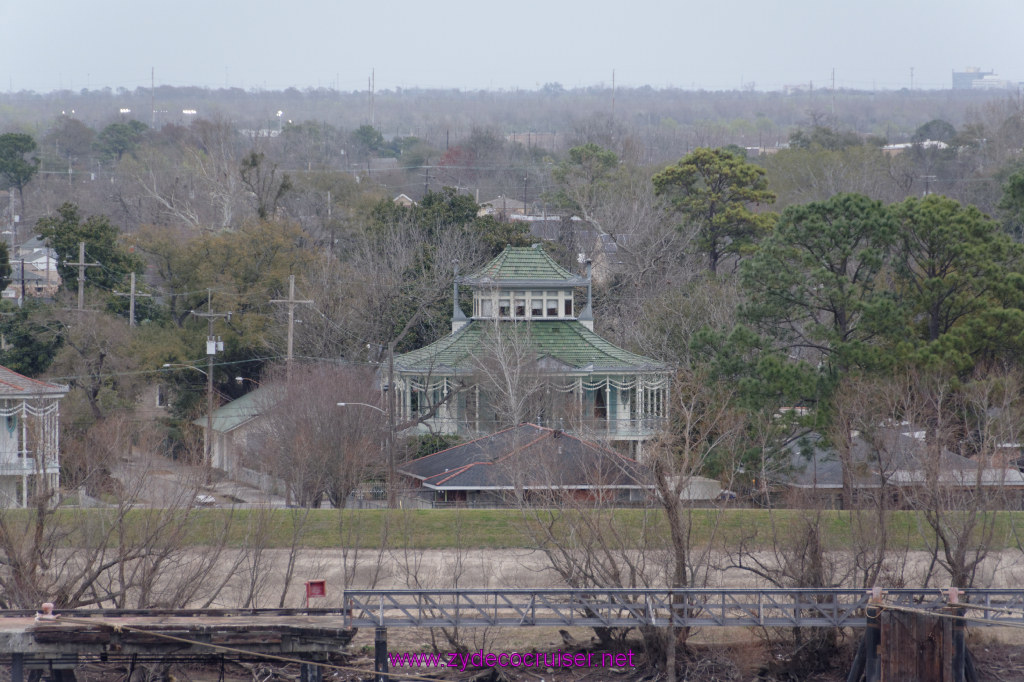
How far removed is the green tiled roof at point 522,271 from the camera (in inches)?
1754

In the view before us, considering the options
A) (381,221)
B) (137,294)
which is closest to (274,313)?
(137,294)

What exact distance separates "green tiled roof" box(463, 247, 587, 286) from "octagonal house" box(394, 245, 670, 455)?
4 cm

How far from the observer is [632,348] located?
159ft

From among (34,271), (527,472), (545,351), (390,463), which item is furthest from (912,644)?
(34,271)

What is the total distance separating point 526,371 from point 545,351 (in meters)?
2.86

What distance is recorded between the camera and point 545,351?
4234 centimetres

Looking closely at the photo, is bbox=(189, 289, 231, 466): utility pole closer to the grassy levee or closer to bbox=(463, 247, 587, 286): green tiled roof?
the grassy levee

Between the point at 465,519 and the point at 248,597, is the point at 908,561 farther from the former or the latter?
the point at 248,597

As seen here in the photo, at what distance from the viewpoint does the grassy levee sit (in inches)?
1019

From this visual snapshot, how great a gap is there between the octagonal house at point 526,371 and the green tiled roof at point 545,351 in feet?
0.11

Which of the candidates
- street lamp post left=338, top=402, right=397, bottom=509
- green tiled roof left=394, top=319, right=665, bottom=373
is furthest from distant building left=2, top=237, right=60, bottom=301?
street lamp post left=338, top=402, right=397, bottom=509

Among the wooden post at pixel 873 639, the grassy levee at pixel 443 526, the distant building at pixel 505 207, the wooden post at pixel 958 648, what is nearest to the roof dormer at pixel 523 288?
the grassy levee at pixel 443 526

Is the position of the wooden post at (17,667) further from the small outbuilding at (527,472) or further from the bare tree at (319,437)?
the bare tree at (319,437)

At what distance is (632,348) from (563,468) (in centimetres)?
1766
